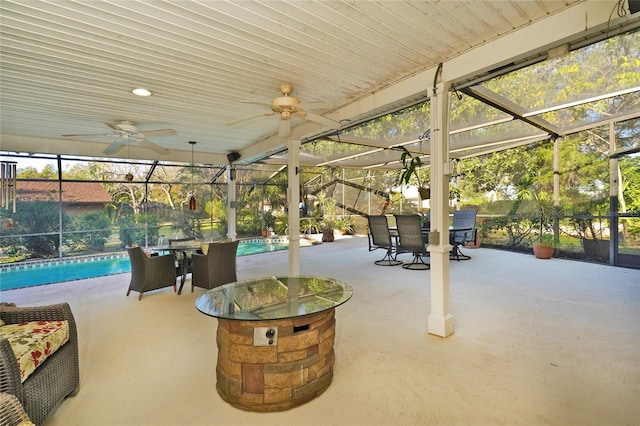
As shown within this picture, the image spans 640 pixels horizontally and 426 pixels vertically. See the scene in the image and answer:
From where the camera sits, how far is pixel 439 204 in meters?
3.00

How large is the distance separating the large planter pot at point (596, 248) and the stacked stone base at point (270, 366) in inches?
274

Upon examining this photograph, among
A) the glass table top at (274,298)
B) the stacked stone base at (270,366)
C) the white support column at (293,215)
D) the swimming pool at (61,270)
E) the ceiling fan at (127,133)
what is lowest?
the swimming pool at (61,270)

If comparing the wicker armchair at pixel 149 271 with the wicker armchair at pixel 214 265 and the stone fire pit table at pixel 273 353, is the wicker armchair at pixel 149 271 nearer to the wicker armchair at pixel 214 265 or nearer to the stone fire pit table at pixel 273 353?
the wicker armchair at pixel 214 265

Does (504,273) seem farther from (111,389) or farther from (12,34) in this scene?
(12,34)

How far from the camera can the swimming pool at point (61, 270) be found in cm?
603

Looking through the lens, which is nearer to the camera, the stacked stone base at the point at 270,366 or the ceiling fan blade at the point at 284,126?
the stacked stone base at the point at 270,366

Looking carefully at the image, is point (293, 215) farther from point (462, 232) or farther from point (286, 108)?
point (462, 232)

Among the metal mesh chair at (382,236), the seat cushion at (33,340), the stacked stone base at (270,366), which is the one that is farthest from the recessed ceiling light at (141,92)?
the metal mesh chair at (382,236)

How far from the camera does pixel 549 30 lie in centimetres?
223

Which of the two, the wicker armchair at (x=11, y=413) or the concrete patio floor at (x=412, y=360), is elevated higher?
the wicker armchair at (x=11, y=413)

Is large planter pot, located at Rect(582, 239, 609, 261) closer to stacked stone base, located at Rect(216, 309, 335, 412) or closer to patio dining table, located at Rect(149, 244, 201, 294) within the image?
stacked stone base, located at Rect(216, 309, 335, 412)

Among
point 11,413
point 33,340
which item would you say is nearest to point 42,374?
point 33,340

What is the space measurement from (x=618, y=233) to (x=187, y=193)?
969 centimetres

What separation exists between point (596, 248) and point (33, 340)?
8.43 meters
